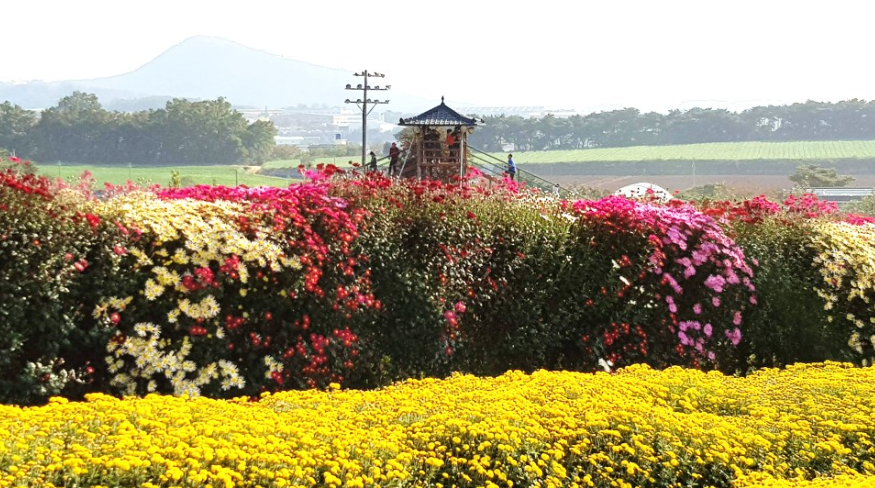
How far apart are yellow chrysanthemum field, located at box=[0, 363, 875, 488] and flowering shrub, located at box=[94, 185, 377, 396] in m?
0.74

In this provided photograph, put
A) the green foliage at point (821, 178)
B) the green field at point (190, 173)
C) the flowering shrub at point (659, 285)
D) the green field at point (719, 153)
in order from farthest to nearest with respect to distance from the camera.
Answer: the green field at point (719, 153), the green foliage at point (821, 178), the green field at point (190, 173), the flowering shrub at point (659, 285)

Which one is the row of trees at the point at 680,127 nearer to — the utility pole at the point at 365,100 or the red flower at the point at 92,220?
the utility pole at the point at 365,100

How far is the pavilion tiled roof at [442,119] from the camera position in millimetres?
25438

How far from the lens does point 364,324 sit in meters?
6.20

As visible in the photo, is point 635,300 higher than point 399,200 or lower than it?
lower

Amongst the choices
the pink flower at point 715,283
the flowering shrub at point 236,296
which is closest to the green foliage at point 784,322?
the pink flower at point 715,283

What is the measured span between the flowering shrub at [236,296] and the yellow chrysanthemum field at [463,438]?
74 centimetres

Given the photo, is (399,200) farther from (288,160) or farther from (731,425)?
(288,160)

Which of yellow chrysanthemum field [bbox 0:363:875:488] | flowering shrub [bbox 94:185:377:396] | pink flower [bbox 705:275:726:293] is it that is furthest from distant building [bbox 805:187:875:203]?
yellow chrysanthemum field [bbox 0:363:875:488]

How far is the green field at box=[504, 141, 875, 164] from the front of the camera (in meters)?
70.4

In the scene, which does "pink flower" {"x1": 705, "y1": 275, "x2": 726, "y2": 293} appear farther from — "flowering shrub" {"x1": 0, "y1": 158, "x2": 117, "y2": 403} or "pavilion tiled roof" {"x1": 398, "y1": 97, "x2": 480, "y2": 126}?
"pavilion tiled roof" {"x1": 398, "y1": 97, "x2": 480, "y2": 126}

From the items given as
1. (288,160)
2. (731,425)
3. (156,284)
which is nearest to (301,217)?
(156,284)

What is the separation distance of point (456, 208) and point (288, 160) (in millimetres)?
66869

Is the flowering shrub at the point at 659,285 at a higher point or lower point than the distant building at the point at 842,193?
higher
